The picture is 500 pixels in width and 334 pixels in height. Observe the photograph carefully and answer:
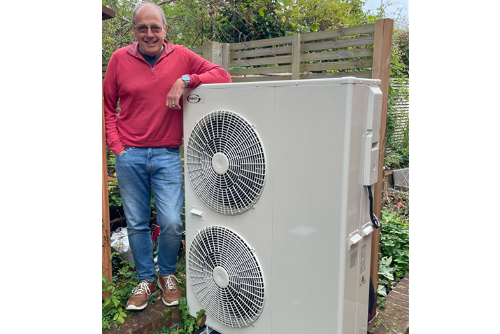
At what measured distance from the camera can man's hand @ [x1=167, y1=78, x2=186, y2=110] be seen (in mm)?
1853

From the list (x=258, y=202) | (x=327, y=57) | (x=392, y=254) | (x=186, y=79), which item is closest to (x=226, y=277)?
(x=258, y=202)

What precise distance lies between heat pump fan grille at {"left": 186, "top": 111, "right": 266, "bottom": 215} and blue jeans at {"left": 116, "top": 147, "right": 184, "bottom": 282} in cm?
21

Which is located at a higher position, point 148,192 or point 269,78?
point 269,78

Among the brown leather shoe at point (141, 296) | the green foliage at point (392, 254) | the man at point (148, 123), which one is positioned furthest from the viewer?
the green foliage at point (392, 254)

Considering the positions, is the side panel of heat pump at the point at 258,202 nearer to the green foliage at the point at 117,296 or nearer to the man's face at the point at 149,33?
the man's face at the point at 149,33

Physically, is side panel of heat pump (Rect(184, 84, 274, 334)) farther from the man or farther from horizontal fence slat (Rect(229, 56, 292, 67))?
horizontal fence slat (Rect(229, 56, 292, 67))

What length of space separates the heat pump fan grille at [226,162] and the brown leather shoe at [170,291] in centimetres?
66

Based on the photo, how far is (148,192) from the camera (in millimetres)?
Answer: 2127

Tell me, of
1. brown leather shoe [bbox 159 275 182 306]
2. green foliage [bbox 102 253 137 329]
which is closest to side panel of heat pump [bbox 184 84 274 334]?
brown leather shoe [bbox 159 275 182 306]

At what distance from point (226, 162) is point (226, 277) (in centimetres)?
60

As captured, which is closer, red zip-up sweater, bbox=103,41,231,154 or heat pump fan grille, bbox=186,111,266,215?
heat pump fan grille, bbox=186,111,266,215

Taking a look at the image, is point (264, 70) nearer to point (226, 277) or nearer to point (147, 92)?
point (147, 92)

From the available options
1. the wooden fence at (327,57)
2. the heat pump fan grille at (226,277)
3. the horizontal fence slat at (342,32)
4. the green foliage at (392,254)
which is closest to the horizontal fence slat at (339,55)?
the wooden fence at (327,57)

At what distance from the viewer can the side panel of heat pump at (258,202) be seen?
5.19 feet
